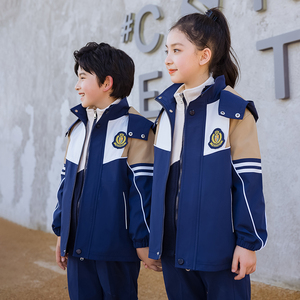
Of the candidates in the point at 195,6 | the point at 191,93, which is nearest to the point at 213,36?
the point at 191,93

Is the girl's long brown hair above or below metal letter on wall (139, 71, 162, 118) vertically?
below

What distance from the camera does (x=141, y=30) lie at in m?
3.83

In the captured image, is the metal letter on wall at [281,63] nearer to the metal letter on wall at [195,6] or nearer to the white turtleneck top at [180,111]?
the metal letter on wall at [195,6]

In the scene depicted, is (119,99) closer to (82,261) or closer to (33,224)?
(82,261)

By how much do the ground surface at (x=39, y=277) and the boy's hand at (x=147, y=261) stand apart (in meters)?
1.41

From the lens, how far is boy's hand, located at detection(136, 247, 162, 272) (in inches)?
57.9

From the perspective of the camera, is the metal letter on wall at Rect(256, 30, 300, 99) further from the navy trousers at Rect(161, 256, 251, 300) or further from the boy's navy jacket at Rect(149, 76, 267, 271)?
the navy trousers at Rect(161, 256, 251, 300)

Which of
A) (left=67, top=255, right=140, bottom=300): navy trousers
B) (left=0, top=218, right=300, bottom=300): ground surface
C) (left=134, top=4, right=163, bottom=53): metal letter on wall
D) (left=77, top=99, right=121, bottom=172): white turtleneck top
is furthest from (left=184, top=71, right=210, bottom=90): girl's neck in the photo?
(left=134, top=4, right=163, bottom=53): metal letter on wall

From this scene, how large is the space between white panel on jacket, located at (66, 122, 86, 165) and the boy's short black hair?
232 mm

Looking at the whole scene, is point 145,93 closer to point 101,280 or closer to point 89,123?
point 89,123

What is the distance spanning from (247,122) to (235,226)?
1.20 ft

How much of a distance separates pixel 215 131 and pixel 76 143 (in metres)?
0.74

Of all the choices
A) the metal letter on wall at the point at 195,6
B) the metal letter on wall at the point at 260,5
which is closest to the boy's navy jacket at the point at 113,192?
the metal letter on wall at the point at 260,5

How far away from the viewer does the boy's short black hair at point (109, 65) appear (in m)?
1.77
